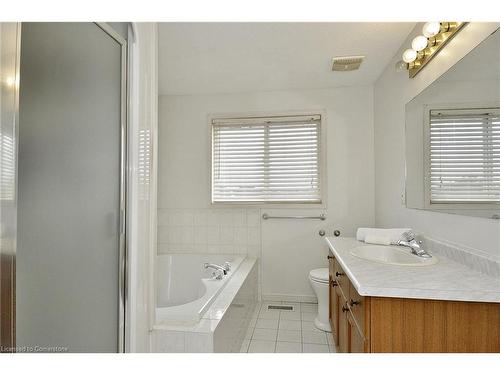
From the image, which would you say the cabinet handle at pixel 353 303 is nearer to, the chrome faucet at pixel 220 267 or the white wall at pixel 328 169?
the chrome faucet at pixel 220 267

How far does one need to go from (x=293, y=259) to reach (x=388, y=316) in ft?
6.60

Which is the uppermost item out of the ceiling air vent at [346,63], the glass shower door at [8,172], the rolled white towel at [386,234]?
the ceiling air vent at [346,63]

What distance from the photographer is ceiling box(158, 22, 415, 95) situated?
6.41 ft

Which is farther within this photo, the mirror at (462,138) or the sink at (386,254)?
the sink at (386,254)

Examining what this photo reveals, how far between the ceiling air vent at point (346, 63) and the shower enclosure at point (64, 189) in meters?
1.85

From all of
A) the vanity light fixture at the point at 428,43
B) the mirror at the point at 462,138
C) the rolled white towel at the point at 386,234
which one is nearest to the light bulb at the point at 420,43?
the vanity light fixture at the point at 428,43

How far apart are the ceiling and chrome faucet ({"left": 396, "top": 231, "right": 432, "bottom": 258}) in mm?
Result: 1415

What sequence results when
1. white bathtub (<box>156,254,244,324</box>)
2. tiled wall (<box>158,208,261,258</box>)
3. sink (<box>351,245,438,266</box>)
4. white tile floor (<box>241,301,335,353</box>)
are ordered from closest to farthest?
sink (<box>351,245,438,266</box>)
white tile floor (<box>241,301,335,353</box>)
white bathtub (<box>156,254,244,324</box>)
tiled wall (<box>158,208,261,258</box>)

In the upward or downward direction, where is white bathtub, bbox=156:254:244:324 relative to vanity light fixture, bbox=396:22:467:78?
downward

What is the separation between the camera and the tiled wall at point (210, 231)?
312cm

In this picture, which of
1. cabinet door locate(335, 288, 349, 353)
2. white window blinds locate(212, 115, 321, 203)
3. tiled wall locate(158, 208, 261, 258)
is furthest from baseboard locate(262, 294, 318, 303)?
cabinet door locate(335, 288, 349, 353)

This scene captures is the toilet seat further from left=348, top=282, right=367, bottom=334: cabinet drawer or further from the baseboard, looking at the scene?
left=348, top=282, right=367, bottom=334: cabinet drawer
